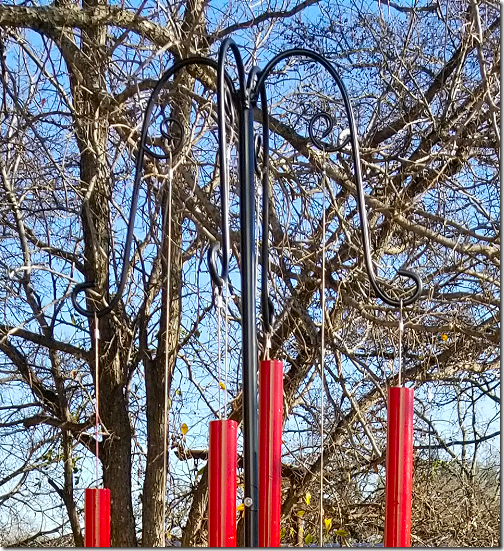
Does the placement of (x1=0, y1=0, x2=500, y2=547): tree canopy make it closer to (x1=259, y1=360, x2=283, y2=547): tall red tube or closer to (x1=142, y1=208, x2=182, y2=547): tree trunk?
(x1=142, y1=208, x2=182, y2=547): tree trunk

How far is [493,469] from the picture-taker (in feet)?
8.64

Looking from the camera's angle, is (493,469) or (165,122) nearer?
(165,122)

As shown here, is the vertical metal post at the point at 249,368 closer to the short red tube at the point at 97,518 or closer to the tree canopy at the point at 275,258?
the short red tube at the point at 97,518

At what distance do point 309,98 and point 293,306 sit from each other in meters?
0.64

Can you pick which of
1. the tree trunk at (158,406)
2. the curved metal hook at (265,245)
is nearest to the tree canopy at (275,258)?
the tree trunk at (158,406)

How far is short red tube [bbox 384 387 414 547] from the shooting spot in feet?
3.03

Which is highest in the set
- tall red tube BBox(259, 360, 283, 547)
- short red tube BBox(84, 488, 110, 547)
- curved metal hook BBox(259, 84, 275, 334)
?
curved metal hook BBox(259, 84, 275, 334)

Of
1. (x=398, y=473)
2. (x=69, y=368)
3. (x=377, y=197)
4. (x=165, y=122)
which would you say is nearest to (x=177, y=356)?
(x=69, y=368)

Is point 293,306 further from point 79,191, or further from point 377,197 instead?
point 79,191

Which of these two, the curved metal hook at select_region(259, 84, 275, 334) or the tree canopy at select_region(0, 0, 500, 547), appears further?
the tree canopy at select_region(0, 0, 500, 547)

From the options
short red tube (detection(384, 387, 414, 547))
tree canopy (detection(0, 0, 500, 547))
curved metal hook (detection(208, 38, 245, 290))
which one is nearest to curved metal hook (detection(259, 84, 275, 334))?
curved metal hook (detection(208, 38, 245, 290))

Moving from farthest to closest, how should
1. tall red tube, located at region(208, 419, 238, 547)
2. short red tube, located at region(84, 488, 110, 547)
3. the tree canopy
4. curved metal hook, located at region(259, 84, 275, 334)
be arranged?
the tree canopy → curved metal hook, located at region(259, 84, 275, 334) → short red tube, located at region(84, 488, 110, 547) → tall red tube, located at region(208, 419, 238, 547)

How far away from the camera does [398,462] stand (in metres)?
0.93

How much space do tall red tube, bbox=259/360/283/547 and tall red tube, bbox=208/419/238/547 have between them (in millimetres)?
55
